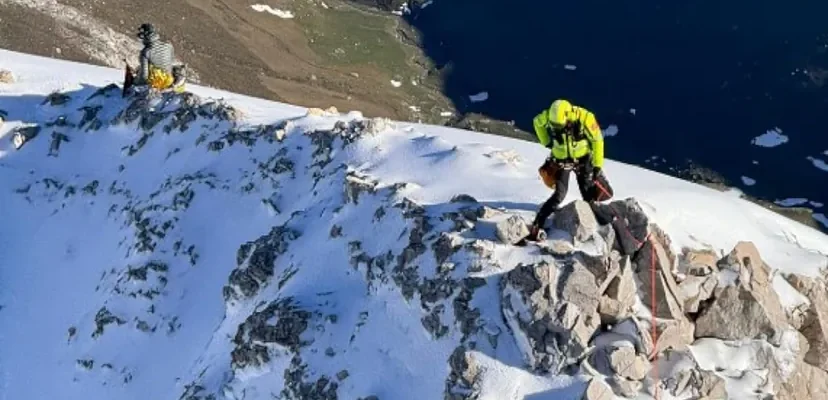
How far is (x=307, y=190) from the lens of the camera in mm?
23953

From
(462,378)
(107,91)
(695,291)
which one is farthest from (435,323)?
(107,91)

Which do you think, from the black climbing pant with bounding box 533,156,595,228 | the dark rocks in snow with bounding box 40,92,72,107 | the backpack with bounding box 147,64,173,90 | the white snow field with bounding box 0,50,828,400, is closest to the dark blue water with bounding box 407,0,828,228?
the backpack with bounding box 147,64,173,90

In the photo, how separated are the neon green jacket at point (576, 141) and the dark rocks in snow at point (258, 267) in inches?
283

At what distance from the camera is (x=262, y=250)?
22.5 m

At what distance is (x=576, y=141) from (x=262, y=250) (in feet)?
28.1

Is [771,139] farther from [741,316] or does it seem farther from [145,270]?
[145,270]

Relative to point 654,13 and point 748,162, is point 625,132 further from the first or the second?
point 654,13

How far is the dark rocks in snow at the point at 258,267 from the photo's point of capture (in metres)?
22.1

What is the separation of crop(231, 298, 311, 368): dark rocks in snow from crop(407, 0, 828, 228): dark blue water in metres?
62.2

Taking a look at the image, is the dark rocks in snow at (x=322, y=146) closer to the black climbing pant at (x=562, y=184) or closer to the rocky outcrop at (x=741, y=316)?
the black climbing pant at (x=562, y=184)

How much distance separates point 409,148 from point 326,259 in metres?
4.37

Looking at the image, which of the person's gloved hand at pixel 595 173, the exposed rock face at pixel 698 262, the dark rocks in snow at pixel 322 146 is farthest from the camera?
the dark rocks in snow at pixel 322 146

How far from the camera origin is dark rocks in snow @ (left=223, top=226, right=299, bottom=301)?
72.6ft

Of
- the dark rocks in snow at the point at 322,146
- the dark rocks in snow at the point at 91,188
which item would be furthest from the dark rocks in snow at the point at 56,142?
the dark rocks in snow at the point at 322,146
